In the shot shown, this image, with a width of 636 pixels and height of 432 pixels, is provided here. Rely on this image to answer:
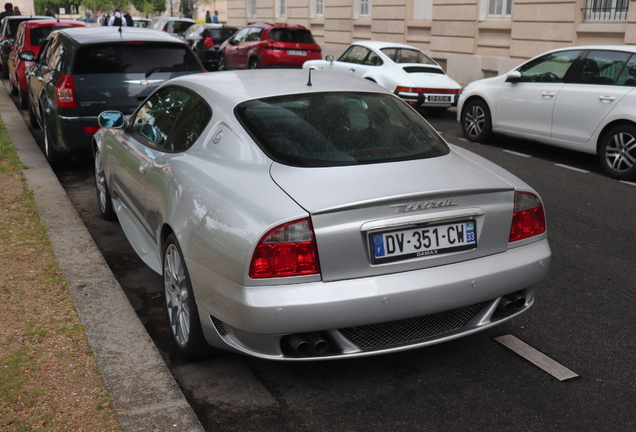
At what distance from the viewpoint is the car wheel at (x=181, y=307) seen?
3.77m

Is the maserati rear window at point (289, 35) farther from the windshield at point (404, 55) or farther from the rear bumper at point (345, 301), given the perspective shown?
the rear bumper at point (345, 301)

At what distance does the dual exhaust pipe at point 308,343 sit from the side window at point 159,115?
1.85m

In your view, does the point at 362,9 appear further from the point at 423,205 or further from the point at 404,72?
the point at 423,205

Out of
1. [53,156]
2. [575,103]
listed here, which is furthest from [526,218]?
[53,156]

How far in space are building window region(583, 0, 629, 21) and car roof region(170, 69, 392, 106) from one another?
1316cm

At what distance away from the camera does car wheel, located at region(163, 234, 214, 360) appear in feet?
12.4

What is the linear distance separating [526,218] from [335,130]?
Result: 3.73ft

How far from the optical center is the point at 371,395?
11.9ft

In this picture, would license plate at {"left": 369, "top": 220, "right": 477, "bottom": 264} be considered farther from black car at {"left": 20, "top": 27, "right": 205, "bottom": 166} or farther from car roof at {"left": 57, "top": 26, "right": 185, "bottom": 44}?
car roof at {"left": 57, "top": 26, "right": 185, "bottom": 44}

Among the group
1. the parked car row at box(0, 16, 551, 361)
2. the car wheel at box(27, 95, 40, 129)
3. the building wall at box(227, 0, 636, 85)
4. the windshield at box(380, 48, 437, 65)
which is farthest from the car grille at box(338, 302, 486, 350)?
the building wall at box(227, 0, 636, 85)

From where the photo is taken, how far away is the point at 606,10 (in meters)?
16.3

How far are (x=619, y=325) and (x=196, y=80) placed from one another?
314 centimetres

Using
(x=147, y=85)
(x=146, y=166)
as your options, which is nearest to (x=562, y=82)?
(x=147, y=85)

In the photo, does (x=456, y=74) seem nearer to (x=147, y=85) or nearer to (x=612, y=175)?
(x=612, y=175)
